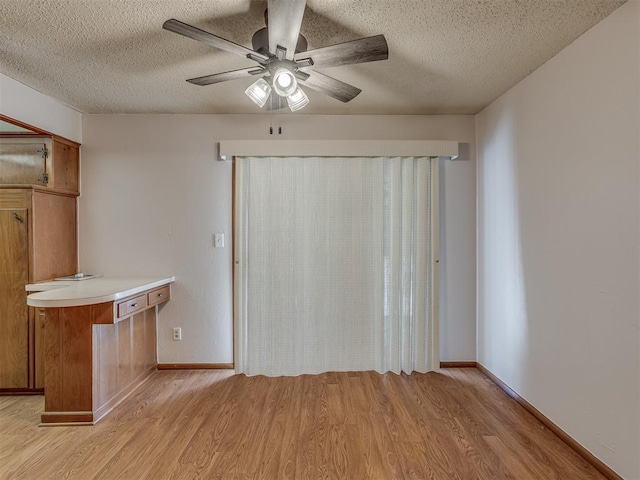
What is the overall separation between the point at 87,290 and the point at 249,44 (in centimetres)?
186

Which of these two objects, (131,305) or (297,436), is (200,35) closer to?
(131,305)

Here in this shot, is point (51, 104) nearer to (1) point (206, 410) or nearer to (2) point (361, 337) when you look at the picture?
(1) point (206, 410)

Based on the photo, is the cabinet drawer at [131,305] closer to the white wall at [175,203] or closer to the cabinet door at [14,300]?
the white wall at [175,203]

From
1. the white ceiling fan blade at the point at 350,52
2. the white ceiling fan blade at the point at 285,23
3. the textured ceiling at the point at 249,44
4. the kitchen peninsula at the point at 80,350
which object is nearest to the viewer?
the white ceiling fan blade at the point at 285,23

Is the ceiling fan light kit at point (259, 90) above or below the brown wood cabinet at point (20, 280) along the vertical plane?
above

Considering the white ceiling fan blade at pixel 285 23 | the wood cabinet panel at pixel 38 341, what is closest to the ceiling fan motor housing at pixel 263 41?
the white ceiling fan blade at pixel 285 23

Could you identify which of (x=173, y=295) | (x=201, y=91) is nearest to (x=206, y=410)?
(x=173, y=295)

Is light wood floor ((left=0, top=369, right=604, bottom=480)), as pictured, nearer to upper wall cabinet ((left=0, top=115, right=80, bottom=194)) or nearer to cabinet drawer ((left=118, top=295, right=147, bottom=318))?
cabinet drawer ((left=118, top=295, right=147, bottom=318))

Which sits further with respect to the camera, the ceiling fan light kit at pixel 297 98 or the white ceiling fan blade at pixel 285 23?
the ceiling fan light kit at pixel 297 98

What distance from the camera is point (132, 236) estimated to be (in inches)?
117

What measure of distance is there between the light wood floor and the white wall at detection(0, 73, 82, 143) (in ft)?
6.79

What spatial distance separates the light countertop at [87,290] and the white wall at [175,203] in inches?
9.9

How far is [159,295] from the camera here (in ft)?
9.05

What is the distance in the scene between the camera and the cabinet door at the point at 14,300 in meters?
2.50
